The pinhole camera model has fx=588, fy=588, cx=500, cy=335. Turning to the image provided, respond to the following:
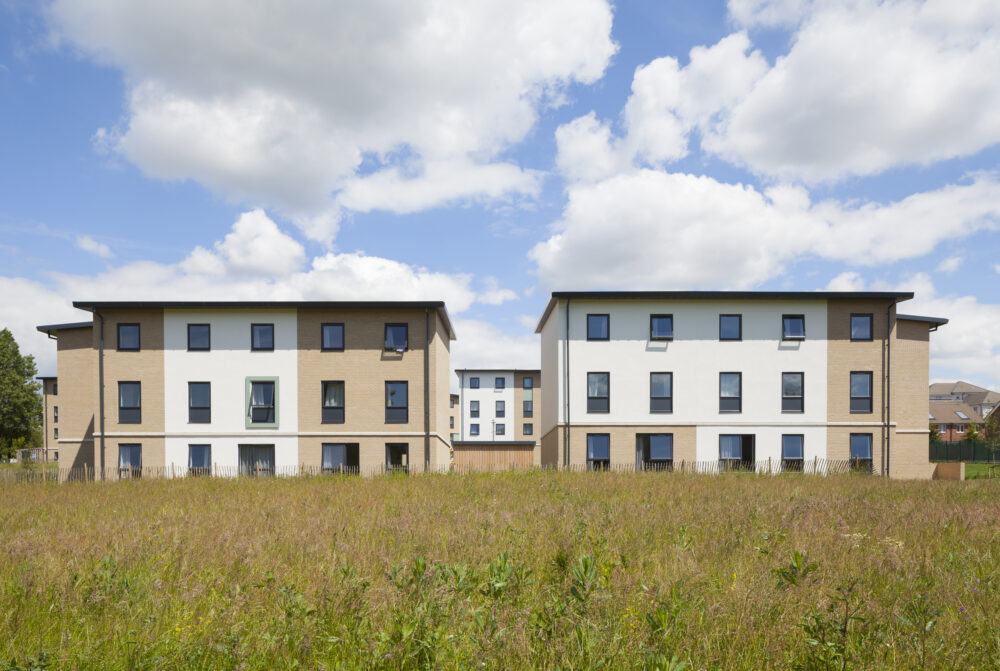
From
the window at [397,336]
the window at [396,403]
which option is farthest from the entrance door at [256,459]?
the window at [397,336]

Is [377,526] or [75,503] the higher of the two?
[377,526]

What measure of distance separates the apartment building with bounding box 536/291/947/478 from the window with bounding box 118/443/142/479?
66.4 ft

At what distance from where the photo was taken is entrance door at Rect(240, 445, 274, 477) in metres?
28.1

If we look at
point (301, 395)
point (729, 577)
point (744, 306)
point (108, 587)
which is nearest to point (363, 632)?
point (108, 587)

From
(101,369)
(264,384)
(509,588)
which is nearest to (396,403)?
(264,384)

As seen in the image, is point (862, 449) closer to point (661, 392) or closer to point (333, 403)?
point (661, 392)

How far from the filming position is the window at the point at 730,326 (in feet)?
97.1

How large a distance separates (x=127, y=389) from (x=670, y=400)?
26.5 m

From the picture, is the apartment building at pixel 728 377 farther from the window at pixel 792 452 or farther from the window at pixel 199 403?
the window at pixel 199 403

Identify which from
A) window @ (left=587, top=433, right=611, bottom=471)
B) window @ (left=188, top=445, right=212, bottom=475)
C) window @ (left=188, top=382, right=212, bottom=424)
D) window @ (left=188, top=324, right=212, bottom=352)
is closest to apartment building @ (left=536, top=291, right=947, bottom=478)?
window @ (left=587, top=433, right=611, bottom=471)

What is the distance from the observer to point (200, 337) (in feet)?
94.3

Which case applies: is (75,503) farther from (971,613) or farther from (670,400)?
(670,400)

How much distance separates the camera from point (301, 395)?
93.4ft

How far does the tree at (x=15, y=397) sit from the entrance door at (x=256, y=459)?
54.8 metres
